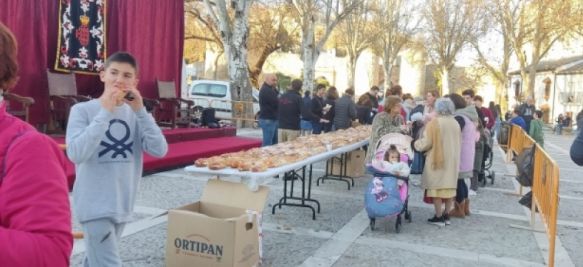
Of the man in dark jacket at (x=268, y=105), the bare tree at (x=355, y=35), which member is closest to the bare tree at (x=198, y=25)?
the bare tree at (x=355, y=35)

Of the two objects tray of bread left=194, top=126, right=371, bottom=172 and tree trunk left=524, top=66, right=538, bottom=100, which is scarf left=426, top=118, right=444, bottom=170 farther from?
tree trunk left=524, top=66, right=538, bottom=100

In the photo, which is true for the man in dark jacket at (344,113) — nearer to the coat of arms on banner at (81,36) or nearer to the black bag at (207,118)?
the black bag at (207,118)

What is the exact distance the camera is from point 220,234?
13.6 feet

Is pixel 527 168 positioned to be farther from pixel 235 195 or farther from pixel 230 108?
pixel 230 108

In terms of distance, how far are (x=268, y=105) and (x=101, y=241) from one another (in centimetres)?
678

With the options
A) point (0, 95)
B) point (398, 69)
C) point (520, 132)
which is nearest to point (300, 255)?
point (0, 95)

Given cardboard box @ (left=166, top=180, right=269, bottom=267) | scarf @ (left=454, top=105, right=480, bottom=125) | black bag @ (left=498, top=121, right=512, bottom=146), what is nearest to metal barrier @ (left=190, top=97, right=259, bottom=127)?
black bag @ (left=498, top=121, right=512, bottom=146)

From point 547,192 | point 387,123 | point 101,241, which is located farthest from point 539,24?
point 101,241

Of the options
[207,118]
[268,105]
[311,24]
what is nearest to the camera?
[268,105]

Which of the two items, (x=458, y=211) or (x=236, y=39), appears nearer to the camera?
(x=458, y=211)

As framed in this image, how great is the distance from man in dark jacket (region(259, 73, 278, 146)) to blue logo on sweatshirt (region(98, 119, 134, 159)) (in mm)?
6578

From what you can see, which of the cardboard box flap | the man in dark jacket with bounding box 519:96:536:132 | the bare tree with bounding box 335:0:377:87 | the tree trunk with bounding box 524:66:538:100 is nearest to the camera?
the cardboard box flap

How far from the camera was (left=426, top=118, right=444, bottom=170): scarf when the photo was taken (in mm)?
6555

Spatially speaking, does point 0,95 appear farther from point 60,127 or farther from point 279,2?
point 279,2
